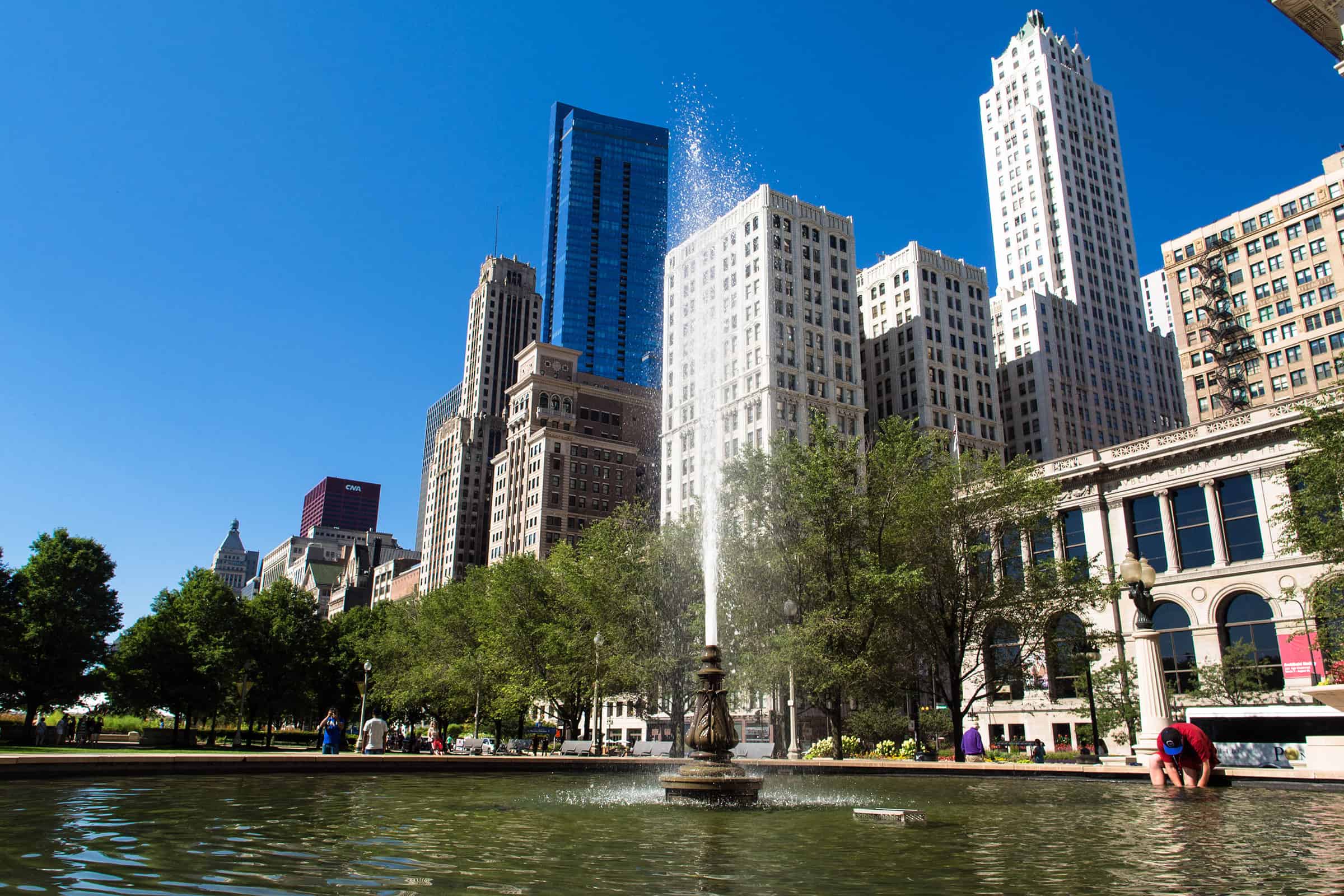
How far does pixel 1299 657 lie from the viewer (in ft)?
157

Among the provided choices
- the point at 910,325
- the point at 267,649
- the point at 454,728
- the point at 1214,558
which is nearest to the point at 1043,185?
the point at 910,325

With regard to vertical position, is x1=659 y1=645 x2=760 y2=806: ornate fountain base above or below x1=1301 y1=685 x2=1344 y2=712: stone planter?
below

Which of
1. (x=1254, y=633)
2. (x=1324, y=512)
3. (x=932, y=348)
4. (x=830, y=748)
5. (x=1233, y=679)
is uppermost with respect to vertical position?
(x=932, y=348)

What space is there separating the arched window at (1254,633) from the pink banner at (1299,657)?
573 millimetres

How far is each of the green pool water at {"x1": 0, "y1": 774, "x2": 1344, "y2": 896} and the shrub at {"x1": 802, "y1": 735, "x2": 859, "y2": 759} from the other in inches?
850

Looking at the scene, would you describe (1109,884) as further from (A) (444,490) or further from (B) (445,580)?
(A) (444,490)

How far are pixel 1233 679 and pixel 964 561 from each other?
18.7 m

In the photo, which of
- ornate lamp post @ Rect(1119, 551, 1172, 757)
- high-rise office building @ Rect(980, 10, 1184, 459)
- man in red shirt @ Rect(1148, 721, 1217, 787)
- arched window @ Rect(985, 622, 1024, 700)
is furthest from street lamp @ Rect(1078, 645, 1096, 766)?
high-rise office building @ Rect(980, 10, 1184, 459)

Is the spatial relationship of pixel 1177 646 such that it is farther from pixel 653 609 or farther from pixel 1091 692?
pixel 653 609

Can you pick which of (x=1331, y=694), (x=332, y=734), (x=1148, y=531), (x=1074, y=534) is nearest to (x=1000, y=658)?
(x=1074, y=534)

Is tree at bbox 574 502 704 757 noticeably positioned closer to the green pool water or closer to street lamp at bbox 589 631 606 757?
street lamp at bbox 589 631 606 757

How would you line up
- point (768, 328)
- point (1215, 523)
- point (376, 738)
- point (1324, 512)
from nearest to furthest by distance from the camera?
point (376, 738) < point (1324, 512) < point (1215, 523) < point (768, 328)

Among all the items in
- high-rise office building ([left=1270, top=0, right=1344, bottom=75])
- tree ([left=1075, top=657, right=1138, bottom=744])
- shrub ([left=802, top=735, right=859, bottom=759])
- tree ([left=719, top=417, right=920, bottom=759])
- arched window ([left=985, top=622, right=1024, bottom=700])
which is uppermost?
high-rise office building ([left=1270, top=0, right=1344, bottom=75])

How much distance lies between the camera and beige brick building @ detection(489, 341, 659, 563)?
14162cm
